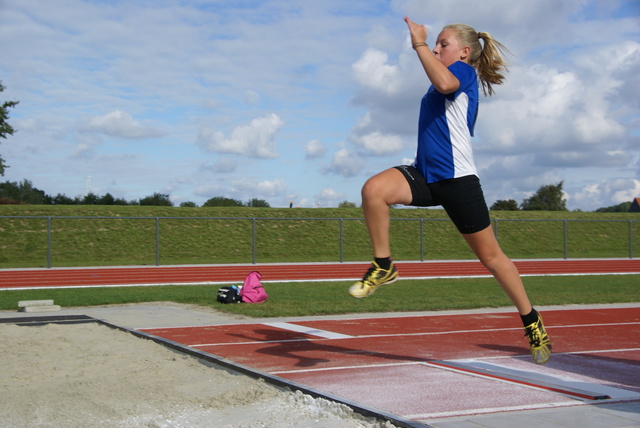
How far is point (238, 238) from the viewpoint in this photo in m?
31.0

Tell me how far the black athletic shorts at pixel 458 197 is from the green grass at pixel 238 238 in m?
19.3

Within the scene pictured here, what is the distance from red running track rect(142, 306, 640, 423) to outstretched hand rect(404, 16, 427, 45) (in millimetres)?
2196

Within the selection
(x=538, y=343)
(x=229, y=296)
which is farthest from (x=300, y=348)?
(x=229, y=296)

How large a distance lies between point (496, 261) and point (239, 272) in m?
17.1

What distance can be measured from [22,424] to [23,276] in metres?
17.1

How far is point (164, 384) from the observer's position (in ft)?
15.6

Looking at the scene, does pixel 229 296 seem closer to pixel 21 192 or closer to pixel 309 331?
pixel 309 331

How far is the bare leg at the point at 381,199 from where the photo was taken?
410 centimetres

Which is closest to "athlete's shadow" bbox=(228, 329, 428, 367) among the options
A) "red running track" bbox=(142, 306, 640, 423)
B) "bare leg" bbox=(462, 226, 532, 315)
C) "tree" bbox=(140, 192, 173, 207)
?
"red running track" bbox=(142, 306, 640, 423)

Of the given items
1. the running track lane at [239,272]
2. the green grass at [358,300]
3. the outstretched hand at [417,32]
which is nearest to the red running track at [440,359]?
the green grass at [358,300]

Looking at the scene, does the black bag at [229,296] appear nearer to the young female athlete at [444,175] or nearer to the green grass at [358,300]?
the green grass at [358,300]

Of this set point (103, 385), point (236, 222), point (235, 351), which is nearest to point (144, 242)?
point (236, 222)

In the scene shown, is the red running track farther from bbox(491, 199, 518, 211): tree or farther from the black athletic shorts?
bbox(491, 199, 518, 211): tree

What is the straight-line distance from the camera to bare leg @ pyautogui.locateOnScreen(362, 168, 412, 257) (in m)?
4.10
